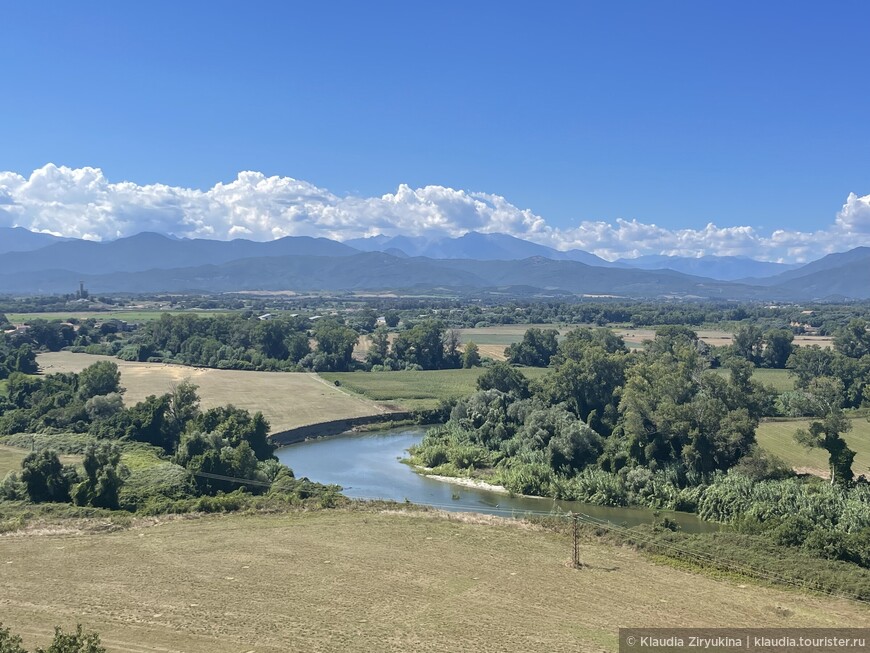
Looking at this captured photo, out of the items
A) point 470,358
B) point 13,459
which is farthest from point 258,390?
point 470,358

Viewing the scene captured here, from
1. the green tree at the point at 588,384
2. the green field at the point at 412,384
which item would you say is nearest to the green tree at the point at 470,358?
the green field at the point at 412,384

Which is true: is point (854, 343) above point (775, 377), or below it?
above

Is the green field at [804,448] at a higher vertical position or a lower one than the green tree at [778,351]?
lower

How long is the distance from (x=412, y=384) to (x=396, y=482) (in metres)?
35.3

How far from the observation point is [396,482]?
1816 inches

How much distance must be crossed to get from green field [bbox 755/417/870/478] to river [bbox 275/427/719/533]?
10243 millimetres

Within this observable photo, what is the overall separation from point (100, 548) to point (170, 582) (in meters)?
5.58

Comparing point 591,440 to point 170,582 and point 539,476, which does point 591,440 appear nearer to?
point 539,476

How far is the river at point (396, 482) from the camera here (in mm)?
39188

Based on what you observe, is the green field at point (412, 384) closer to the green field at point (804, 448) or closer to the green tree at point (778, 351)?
the green field at point (804, 448)

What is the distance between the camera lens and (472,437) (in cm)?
5509

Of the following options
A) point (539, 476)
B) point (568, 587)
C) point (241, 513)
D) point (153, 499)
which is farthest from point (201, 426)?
point (568, 587)

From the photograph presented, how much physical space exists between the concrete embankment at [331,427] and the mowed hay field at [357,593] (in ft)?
82.4

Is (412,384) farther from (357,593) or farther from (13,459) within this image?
(357,593)
